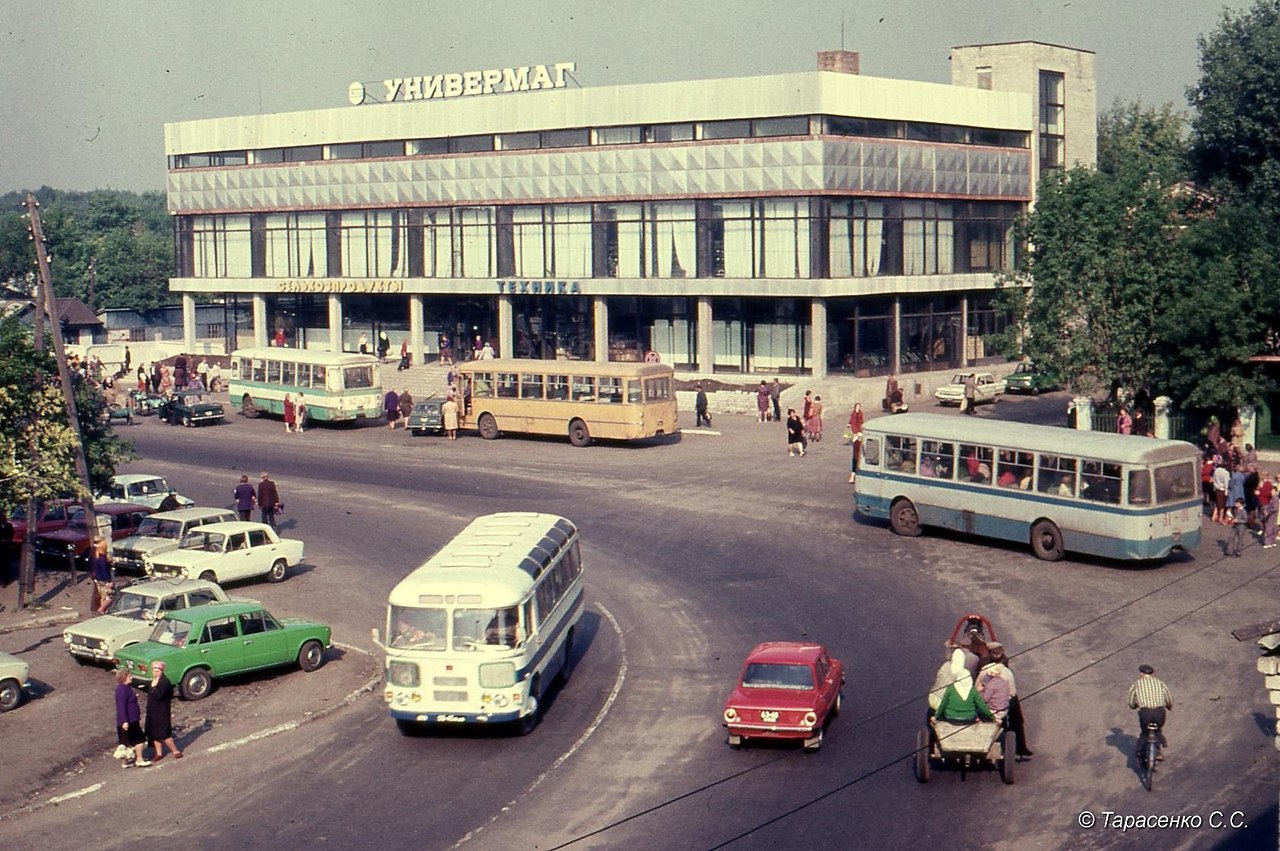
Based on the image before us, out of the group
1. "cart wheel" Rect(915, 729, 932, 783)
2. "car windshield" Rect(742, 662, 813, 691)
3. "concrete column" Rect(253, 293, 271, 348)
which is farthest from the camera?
"concrete column" Rect(253, 293, 271, 348)

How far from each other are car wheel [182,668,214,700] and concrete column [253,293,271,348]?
63347 mm

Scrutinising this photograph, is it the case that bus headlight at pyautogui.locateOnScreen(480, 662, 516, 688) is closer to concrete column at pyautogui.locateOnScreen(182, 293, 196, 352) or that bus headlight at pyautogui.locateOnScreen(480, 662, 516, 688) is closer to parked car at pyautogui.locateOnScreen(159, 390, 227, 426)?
parked car at pyautogui.locateOnScreen(159, 390, 227, 426)

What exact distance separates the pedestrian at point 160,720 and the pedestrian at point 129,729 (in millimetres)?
146

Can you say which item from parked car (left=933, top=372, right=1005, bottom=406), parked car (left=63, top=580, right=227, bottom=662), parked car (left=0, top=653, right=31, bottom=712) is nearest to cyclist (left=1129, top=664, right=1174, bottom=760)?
parked car (left=63, top=580, right=227, bottom=662)

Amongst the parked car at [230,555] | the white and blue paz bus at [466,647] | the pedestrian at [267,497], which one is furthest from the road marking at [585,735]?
the pedestrian at [267,497]

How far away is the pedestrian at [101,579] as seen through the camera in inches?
1232

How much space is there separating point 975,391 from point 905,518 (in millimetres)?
27225

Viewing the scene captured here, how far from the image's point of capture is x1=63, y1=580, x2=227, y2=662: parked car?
2636 centimetres

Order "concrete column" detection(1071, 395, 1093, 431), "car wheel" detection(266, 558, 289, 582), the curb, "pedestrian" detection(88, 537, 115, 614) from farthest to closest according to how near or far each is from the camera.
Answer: "concrete column" detection(1071, 395, 1093, 431) < "car wheel" detection(266, 558, 289, 582) < "pedestrian" detection(88, 537, 115, 614) < the curb

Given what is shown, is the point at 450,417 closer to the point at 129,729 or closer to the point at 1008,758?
the point at 129,729

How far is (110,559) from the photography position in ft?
110

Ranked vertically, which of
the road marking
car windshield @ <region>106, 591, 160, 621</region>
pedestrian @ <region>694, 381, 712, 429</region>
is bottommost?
the road marking

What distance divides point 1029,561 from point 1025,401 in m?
33.0

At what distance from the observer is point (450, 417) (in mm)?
54469
